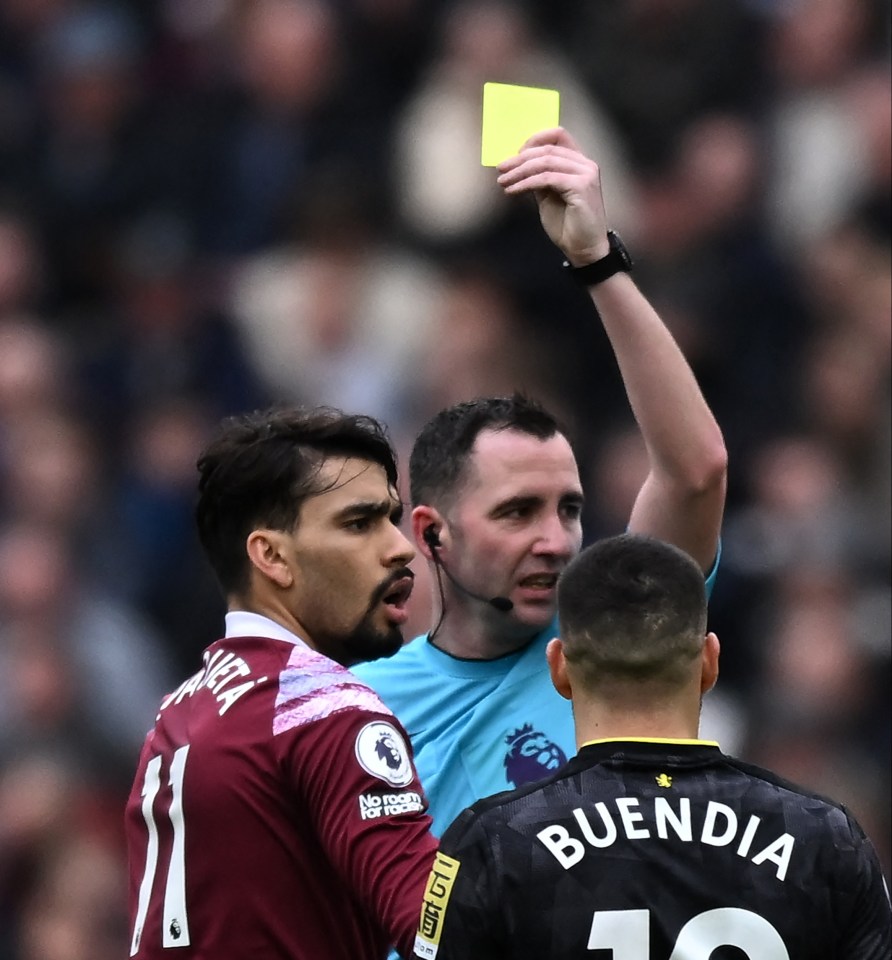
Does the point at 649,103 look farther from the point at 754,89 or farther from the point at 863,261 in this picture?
the point at 863,261

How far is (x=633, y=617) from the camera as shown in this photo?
2.50 metres

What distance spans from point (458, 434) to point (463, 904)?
142 cm

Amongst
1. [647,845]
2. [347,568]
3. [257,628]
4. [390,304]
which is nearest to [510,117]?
[347,568]

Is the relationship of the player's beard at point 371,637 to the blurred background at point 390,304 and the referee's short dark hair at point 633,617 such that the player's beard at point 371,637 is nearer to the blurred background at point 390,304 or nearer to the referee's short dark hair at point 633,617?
the referee's short dark hair at point 633,617

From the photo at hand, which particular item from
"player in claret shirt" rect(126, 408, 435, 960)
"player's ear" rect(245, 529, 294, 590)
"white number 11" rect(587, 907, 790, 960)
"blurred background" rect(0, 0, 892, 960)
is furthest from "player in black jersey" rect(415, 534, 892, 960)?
"blurred background" rect(0, 0, 892, 960)

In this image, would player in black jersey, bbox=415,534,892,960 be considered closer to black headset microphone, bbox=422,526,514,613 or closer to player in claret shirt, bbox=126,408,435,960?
player in claret shirt, bbox=126,408,435,960

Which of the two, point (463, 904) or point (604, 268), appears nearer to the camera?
point (463, 904)

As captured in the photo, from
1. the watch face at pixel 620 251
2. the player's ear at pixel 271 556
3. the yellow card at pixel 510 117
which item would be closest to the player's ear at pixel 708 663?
the player's ear at pixel 271 556

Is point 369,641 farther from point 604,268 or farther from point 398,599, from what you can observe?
point 604,268

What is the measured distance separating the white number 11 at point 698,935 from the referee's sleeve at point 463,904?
5.3 inches

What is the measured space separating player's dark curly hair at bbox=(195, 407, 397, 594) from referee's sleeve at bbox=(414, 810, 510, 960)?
2.40ft

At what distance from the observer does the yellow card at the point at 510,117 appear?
10.5ft

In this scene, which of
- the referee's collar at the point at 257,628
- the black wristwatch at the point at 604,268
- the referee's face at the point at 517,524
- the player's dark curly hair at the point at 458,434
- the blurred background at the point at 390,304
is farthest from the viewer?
the blurred background at the point at 390,304

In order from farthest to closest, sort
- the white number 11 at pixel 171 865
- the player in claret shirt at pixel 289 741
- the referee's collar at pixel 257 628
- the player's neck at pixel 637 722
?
the referee's collar at pixel 257 628 < the white number 11 at pixel 171 865 < the player in claret shirt at pixel 289 741 < the player's neck at pixel 637 722
